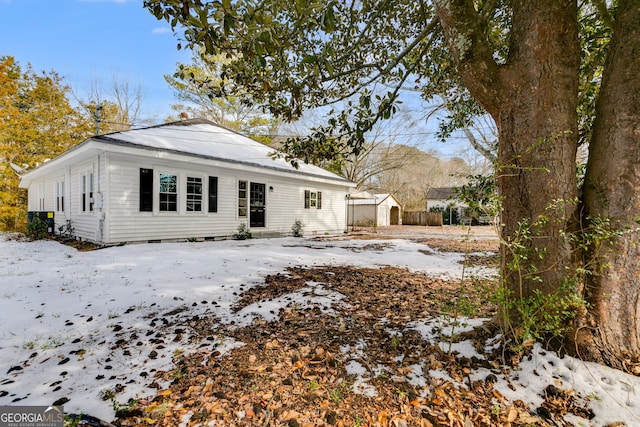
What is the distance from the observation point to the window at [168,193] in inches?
353

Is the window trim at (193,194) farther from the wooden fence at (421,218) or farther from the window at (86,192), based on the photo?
the wooden fence at (421,218)

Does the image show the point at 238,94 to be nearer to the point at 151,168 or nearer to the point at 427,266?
the point at 427,266

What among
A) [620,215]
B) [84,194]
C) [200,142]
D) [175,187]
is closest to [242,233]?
[175,187]

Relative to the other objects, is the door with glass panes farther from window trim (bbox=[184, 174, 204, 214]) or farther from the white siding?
window trim (bbox=[184, 174, 204, 214])

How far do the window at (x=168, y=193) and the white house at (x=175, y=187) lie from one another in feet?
0.10

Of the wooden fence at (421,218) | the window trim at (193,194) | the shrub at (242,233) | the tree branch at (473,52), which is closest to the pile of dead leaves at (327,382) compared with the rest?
the tree branch at (473,52)

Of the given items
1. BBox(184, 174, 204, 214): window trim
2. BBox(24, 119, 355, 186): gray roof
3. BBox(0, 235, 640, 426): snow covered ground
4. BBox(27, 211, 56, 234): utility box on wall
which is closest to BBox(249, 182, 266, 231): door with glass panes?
BBox(24, 119, 355, 186): gray roof

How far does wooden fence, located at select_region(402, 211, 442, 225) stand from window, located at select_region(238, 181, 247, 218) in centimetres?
1932

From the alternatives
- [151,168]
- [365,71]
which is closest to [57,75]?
[151,168]

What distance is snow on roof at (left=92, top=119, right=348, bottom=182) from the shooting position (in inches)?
339

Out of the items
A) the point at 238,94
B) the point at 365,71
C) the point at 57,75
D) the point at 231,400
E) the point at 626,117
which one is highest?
the point at 57,75

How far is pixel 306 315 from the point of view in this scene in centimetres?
319

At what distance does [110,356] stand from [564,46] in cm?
431

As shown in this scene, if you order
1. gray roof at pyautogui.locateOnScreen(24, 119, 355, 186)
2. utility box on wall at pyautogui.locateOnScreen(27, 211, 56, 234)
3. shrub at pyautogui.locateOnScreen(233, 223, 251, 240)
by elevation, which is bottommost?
shrub at pyautogui.locateOnScreen(233, 223, 251, 240)
